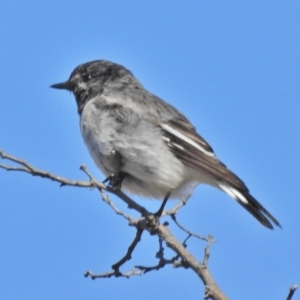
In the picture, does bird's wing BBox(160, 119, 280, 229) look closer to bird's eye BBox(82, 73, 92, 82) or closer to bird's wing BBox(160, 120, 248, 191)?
bird's wing BBox(160, 120, 248, 191)

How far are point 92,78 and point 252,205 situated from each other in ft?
8.97

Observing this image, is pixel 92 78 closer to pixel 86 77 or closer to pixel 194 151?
pixel 86 77

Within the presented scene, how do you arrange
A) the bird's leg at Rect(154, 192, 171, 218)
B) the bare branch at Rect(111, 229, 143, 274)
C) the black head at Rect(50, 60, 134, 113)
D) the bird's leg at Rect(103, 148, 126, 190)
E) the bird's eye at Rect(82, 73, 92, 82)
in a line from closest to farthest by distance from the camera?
the bare branch at Rect(111, 229, 143, 274) → the bird's leg at Rect(154, 192, 171, 218) → the bird's leg at Rect(103, 148, 126, 190) → the black head at Rect(50, 60, 134, 113) → the bird's eye at Rect(82, 73, 92, 82)

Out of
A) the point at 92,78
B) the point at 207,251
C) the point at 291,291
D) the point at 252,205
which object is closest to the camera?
the point at 291,291

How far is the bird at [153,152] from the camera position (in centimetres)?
632

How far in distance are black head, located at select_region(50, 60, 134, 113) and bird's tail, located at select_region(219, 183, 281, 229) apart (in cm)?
211

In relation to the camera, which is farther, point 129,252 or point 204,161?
point 204,161

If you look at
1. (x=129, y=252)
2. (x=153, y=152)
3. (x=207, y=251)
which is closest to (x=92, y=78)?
(x=153, y=152)

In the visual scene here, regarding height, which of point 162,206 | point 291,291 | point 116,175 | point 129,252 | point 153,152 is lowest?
point 291,291

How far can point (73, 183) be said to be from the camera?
490cm

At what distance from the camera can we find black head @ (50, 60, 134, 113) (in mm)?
7785

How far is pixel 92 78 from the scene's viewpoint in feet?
26.2

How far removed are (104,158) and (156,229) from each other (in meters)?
1.18

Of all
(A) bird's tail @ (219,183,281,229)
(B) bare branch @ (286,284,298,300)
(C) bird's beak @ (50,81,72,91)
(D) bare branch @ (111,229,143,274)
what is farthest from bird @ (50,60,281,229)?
(B) bare branch @ (286,284,298,300)
